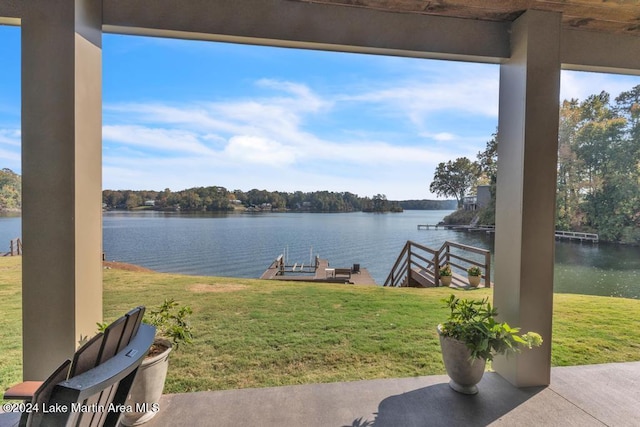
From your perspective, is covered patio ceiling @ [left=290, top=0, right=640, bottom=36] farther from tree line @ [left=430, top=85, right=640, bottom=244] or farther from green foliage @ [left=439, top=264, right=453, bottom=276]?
green foliage @ [left=439, top=264, right=453, bottom=276]

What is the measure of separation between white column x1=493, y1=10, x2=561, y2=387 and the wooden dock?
29.0 ft

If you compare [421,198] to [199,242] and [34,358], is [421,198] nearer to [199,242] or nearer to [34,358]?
[199,242]

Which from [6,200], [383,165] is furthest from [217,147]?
[6,200]

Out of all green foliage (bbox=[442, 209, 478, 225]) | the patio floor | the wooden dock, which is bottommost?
the wooden dock

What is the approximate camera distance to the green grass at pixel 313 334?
8.65 ft

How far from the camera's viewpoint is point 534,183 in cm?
218

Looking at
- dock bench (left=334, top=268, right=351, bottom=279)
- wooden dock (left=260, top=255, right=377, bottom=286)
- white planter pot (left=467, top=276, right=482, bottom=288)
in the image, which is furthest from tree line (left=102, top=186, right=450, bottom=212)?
white planter pot (left=467, top=276, right=482, bottom=288)

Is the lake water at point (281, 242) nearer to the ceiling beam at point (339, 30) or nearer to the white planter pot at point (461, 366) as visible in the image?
the ceiling beam at point (339, 30)

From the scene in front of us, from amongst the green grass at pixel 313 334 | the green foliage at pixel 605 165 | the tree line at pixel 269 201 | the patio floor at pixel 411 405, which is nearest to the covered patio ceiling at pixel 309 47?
the patio floor at pixel 411 405

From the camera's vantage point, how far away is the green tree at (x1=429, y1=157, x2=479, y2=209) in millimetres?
10262

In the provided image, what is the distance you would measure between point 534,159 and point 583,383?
66.4 inches

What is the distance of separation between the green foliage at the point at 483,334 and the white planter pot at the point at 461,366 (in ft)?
0.16

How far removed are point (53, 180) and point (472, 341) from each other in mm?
2701

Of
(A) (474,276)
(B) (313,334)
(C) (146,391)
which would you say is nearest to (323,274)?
(A) (474,276)
